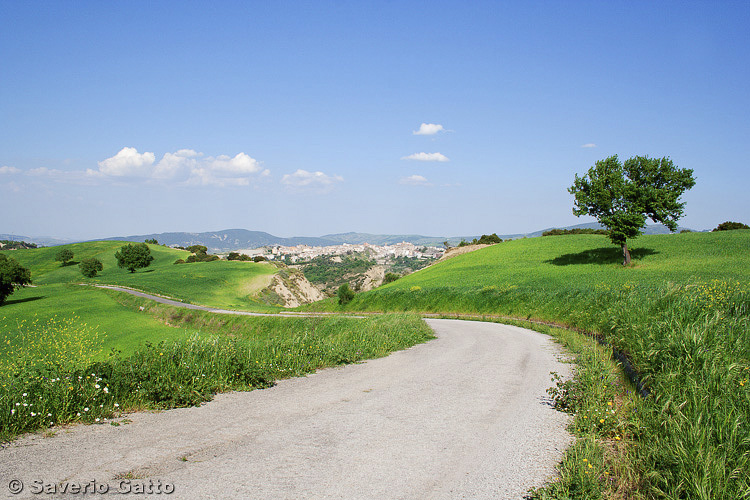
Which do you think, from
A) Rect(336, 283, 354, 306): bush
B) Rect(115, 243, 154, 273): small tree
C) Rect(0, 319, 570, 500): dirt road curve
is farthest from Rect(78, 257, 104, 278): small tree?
Rect(0, 319, 570, 500): dirt road curve

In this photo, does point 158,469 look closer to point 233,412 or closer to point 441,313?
point 233,412

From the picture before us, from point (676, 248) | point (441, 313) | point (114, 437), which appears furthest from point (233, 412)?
point (676, 248)

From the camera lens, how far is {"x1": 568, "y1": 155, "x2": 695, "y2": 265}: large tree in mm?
43500

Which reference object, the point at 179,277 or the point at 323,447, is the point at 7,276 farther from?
the point at 323,447

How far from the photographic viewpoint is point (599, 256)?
53875 mm

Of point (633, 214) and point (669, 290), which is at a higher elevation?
point (633, 214)

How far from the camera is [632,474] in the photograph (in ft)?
16.0

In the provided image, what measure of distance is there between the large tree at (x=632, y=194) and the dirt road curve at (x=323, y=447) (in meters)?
41.0

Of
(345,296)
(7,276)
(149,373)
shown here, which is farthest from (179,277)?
(149,373)

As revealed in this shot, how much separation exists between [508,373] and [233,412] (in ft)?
22.7

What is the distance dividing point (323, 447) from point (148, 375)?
411 centimetres

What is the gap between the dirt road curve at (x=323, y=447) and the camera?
15.1 feet

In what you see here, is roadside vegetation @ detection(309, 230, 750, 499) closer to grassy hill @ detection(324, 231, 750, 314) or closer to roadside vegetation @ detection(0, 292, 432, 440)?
roadside vegetation @ detection(0, 292, 432, 440)

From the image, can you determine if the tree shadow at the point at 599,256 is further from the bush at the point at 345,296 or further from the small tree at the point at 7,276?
the small tree at the point at 7,276
